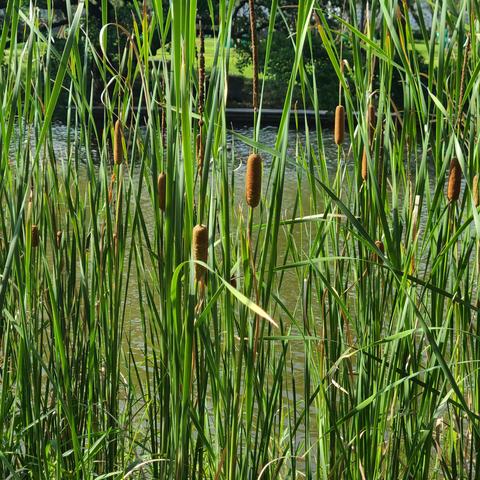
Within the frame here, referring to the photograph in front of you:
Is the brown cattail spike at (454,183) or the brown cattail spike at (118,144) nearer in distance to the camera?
the brown cattail spike at (454,183)

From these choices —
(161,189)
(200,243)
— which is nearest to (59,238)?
(161,189)

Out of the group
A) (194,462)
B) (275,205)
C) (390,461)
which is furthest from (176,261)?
(390,461)

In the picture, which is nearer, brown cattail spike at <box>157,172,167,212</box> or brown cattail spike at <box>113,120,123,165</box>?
brown cattail spike at <box>157,172,167,212</box>

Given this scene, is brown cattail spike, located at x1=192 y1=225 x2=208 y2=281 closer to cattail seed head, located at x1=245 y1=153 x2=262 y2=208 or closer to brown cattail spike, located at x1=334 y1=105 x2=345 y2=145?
cattail seed head, located at x1=245 y1=153 x2=262 y2=208

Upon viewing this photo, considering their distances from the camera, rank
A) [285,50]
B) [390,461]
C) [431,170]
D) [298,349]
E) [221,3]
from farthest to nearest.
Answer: [285,50]
[431,170]
[298,349]
[390,461]
[221,3]

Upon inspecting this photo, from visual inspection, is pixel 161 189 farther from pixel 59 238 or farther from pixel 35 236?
pixel 59 238

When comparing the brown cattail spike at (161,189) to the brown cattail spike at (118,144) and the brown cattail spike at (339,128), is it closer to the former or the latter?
the brown cattail spike at (118,144)

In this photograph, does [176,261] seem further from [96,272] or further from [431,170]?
[431,170]

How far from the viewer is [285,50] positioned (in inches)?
615

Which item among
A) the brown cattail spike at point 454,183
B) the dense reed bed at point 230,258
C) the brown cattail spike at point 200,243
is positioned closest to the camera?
the brown cattail spike at point 200,243

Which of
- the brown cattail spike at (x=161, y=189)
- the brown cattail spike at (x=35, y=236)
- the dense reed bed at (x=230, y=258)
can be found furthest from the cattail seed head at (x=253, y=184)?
the brown cattail spike at (x=35, y=236)

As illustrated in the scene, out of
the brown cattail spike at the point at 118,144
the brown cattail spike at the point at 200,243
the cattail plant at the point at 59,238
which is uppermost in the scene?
the brown cattail spike at the point at 118,144

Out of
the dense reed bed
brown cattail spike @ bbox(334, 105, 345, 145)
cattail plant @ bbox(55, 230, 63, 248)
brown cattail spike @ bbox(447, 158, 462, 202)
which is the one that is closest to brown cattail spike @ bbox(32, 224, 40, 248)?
the dense reed bed

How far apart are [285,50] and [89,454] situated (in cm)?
1487
